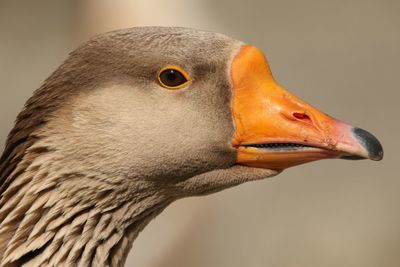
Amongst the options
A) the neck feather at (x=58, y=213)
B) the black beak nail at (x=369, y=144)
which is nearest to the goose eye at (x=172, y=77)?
the neck feather at (x=58, y=213)

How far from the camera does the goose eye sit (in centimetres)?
341

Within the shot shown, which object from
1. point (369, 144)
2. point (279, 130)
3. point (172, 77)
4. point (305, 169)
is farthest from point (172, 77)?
point (305, 169)

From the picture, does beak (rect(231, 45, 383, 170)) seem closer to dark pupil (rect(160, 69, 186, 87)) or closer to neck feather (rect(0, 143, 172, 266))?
dark pupil (rect(160, 69, 186, 87))

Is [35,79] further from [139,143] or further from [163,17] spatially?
[139,143]

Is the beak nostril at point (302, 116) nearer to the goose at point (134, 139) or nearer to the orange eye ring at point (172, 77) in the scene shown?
the goose at point (134, 139)

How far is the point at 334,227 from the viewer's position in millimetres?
8562

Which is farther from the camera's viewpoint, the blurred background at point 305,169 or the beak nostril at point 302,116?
the blurred background at point 305,169

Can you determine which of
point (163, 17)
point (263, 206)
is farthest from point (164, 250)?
point (163, 17)

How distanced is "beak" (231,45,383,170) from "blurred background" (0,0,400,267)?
3437 millimetres

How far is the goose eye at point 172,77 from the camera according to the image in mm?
3408

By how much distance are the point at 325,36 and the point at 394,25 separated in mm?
918

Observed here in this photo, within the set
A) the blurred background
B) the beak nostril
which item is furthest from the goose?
the blurred background

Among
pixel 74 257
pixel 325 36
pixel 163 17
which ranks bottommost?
pixel 74 257

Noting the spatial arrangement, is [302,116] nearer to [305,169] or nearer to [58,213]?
[58,213]
